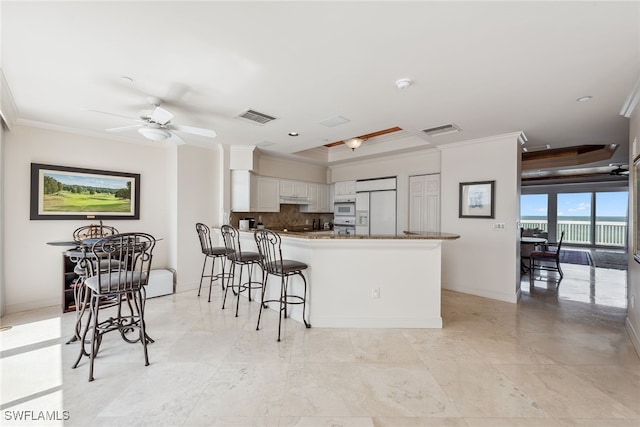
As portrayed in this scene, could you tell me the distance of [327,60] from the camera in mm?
2141

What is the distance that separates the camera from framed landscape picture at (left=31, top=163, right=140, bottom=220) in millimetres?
3629

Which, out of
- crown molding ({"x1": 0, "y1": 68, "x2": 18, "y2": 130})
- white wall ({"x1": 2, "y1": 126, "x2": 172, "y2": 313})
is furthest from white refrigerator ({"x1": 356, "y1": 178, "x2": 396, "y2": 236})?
crown molding ({"x1": 0, "y1": 68, "x2": 18, "y2": 130})

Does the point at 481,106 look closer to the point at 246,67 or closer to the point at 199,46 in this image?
the point at 246,67

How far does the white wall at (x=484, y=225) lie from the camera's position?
13.2 ft

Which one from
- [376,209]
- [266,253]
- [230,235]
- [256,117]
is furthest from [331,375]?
[376,209]

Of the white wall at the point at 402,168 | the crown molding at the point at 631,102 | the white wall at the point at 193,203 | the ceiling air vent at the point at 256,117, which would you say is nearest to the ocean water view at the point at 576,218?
the white wall at the point at 402,168

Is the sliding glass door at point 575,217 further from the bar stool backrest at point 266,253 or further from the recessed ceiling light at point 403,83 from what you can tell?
the bar stool backrest at point 266,253

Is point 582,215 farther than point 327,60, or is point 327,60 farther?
point 582,215

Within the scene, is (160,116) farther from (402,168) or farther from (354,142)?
(402,168)

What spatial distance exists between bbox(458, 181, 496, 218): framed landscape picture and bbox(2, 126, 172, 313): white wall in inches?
211

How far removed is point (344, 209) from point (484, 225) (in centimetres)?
287

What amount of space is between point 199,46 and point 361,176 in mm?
4471

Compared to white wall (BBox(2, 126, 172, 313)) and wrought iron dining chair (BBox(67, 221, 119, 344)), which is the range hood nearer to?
white wall (BBox(2, 126, 172, 313))

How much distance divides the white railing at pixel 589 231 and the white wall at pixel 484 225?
9.10 m
